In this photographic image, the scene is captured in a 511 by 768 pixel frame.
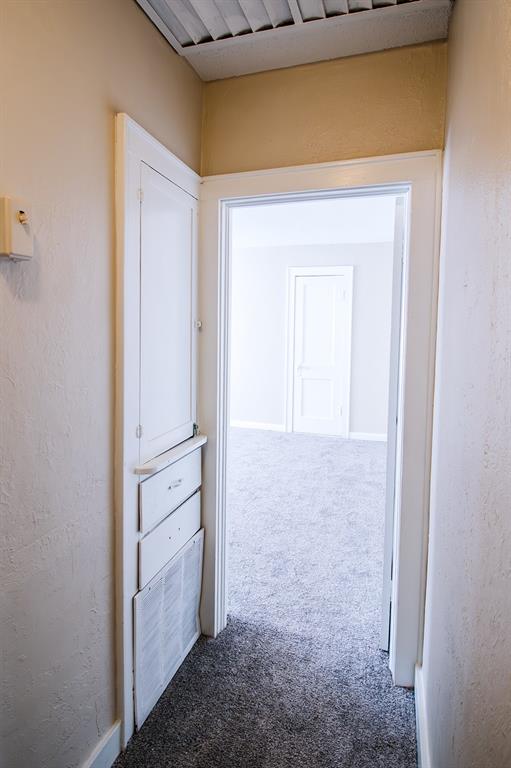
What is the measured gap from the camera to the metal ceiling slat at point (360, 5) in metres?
1.43

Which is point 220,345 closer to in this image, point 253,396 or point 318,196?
point 318,196

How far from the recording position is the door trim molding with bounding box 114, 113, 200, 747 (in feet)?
4.44

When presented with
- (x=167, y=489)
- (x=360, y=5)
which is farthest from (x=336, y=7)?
(x=167, y=489)

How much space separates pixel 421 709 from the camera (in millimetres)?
1557

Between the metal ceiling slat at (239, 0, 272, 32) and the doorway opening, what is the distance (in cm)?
58

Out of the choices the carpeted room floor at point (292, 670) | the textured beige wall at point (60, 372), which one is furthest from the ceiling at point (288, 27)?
the carpeted room floor at point (292, 670)

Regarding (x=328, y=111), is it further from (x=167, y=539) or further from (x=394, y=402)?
(x=167, y=539)

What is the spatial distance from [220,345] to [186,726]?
4.76 feet

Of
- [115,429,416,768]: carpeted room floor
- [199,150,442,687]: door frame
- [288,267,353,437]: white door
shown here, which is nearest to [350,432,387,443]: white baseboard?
[288,267,353,437]: white door

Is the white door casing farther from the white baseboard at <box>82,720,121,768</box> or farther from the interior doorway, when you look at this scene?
the interior doorway

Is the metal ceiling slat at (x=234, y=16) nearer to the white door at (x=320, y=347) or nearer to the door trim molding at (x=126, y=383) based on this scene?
the door trim molding at (x=126, y=383)

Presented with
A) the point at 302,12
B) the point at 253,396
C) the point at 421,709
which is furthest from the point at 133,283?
the point at 253,396

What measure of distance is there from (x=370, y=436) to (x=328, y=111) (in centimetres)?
440

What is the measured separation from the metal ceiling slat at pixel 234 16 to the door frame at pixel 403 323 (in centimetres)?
46
